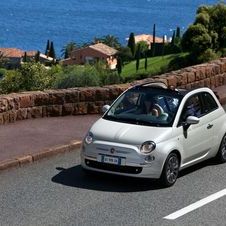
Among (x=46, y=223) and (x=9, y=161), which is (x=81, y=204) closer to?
(x=46, y=223)

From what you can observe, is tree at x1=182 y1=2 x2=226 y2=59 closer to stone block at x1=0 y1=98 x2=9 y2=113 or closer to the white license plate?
stone block at x1=0 y1=98 x2=9 y2=113

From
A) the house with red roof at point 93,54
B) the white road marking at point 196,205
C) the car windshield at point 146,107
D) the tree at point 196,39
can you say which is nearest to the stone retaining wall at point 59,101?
the car windshield at point 146,107

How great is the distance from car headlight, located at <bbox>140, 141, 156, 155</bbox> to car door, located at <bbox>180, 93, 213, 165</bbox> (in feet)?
2.29

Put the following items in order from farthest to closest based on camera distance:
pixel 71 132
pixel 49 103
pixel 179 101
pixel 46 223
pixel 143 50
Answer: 1. pixel 143 50
2. pixel 49 103
3. pixel 71 132
4. pixel 179 101
5. pixel 46 223

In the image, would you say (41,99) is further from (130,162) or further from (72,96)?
(130,162)

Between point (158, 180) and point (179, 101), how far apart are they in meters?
1.45

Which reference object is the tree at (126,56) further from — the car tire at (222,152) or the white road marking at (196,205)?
the white road marking at (196,205)

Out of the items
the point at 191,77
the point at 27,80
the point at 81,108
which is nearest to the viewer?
the point at 81,108

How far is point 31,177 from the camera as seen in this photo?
10125mm

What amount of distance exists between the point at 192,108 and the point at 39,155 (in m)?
2.68

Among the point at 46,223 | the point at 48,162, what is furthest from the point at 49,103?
the point at 46,223

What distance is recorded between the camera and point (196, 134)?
10.5 meters

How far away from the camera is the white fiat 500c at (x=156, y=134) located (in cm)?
950

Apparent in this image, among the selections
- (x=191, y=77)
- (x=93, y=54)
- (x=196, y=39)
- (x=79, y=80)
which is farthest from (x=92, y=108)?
(x=93, y=54)
